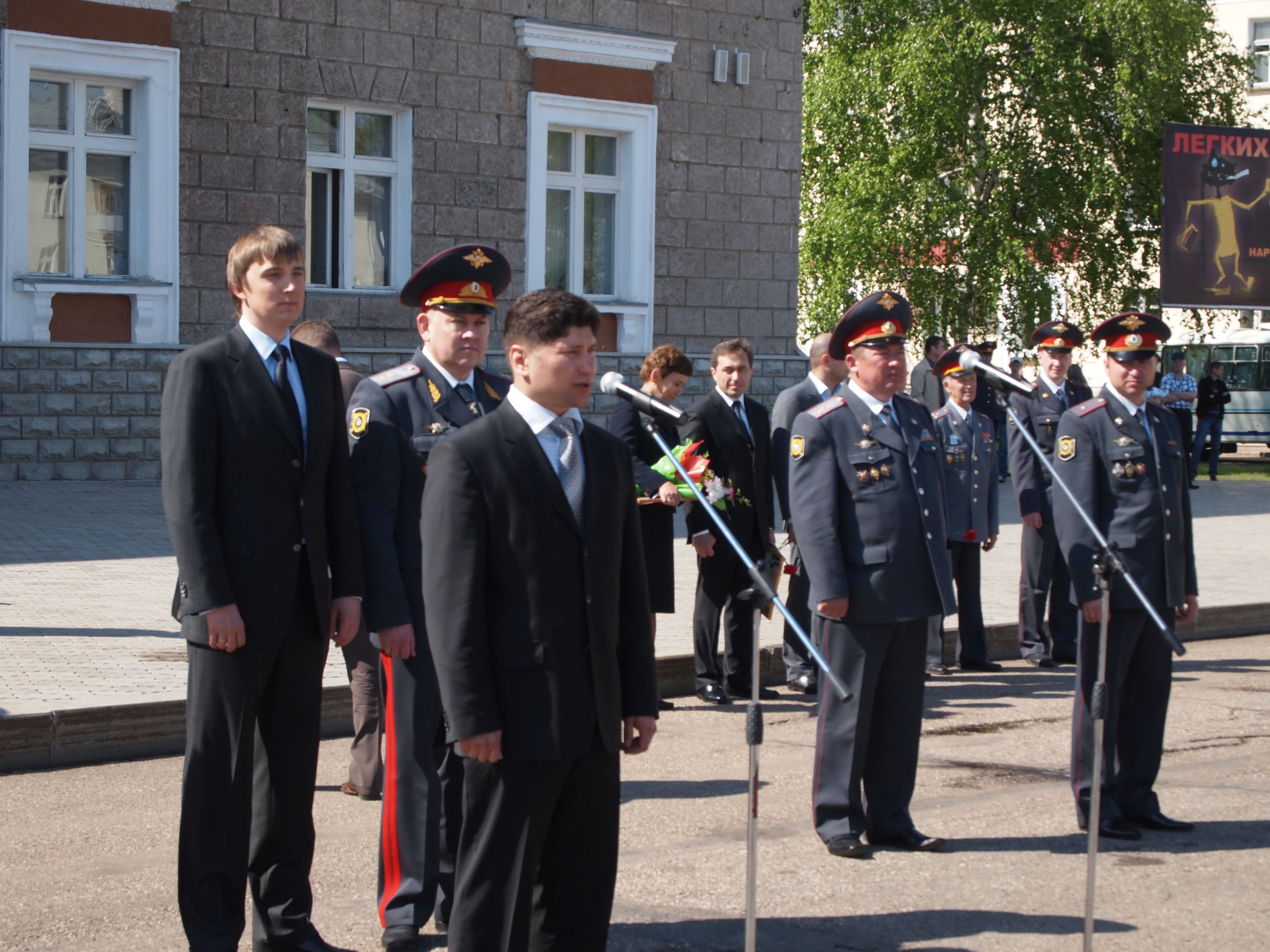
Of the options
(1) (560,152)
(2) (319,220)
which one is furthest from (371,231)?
(1) (560,152)

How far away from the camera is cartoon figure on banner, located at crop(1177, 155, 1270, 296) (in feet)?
72.5

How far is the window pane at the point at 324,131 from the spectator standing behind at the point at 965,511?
9.72 meters

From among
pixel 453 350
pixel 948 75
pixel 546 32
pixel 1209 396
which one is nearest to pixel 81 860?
pixel 453 350

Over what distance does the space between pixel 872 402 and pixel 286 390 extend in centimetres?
251

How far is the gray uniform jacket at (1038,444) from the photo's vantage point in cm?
1030

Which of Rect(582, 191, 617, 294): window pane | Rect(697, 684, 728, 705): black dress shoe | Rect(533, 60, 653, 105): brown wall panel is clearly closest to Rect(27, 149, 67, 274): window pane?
Rect(533, 60, 653, 105): brown wall panel

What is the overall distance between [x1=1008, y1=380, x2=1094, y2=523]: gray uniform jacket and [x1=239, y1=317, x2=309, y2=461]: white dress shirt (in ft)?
20.9

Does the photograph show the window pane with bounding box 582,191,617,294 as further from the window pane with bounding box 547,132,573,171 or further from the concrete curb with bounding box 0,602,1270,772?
the concrete curb with bounding box 0,602,1270,772

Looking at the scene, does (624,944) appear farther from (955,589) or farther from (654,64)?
(654,64)

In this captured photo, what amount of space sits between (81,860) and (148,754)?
1.68 m

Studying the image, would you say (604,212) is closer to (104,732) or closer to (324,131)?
(324,131)

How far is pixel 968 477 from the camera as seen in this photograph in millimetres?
9891

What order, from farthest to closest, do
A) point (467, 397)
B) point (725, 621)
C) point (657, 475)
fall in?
point (725, 621)
point (657, 475)
point (467, 397)

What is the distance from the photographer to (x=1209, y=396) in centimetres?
2620
